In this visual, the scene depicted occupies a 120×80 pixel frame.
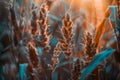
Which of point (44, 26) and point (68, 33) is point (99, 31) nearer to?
point (68, 33)

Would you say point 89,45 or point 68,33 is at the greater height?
point 68,33

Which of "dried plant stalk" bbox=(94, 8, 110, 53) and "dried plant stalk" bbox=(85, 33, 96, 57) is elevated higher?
"dried plant stalk" bbox=(94, 8, 110, 53)

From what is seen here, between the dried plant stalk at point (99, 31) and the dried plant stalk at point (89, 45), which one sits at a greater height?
the dried plant stalk at point (99, 31)

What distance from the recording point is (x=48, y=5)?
2.17 meters

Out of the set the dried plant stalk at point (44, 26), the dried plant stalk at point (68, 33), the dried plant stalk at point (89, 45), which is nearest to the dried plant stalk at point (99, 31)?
the dried plant stalk at point (89, 45)

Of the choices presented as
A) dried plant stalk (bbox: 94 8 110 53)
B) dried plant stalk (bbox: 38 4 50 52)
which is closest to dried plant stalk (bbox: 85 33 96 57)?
dried plant stalk (bbox: 94 8 110 53)

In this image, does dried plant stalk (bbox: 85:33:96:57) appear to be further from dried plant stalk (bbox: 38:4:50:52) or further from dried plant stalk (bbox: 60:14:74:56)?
dried plant stalk (bbox: 38:4:50:52)

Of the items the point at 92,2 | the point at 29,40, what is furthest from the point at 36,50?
the point at 92,2

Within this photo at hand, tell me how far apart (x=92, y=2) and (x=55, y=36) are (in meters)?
0.38

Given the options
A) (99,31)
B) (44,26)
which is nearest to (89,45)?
(99,31)

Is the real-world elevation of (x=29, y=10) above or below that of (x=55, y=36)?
above

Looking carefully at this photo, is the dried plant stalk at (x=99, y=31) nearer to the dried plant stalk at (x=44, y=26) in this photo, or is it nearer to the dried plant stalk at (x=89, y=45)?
the dried plant stalk at (x=89, y=45)

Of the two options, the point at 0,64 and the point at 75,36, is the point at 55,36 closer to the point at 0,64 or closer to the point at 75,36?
the point at 75,36

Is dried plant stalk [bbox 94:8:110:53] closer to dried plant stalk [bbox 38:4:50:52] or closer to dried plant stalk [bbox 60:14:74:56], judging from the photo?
dried plant stalk [bbox 60:14:74:56]
